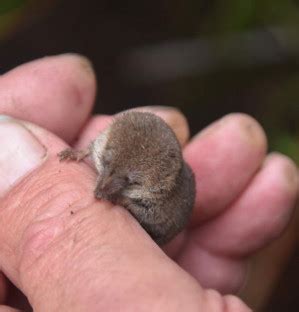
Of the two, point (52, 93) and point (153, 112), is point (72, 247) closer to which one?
point (52, 93)

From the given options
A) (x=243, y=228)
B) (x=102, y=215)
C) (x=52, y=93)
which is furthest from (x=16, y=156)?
(x=243, y=228)

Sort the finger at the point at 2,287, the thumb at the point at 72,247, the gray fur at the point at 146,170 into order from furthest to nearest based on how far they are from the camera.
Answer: the finger at the point at 2,287 → the gray fur at the point at 146,170 → the thumb at the point at 72,247

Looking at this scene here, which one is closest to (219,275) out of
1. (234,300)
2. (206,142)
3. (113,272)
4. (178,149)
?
(206,142)

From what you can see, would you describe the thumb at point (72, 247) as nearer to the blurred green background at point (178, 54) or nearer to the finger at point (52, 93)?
the finger at point (52, 93)

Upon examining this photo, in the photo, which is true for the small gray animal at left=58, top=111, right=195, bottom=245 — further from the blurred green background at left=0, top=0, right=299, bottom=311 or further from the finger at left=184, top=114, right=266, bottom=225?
Answer: the blurred green background at left=0, top=0, right=299, bottom=311

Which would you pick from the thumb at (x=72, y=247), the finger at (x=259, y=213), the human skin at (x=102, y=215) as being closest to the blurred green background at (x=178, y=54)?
the finger at (x=259, y=213)

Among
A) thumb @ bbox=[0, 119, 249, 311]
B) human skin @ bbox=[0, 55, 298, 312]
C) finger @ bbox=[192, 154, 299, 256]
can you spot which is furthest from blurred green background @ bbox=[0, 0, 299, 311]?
thumb @ bbox=[0, 119, 249, 311]
